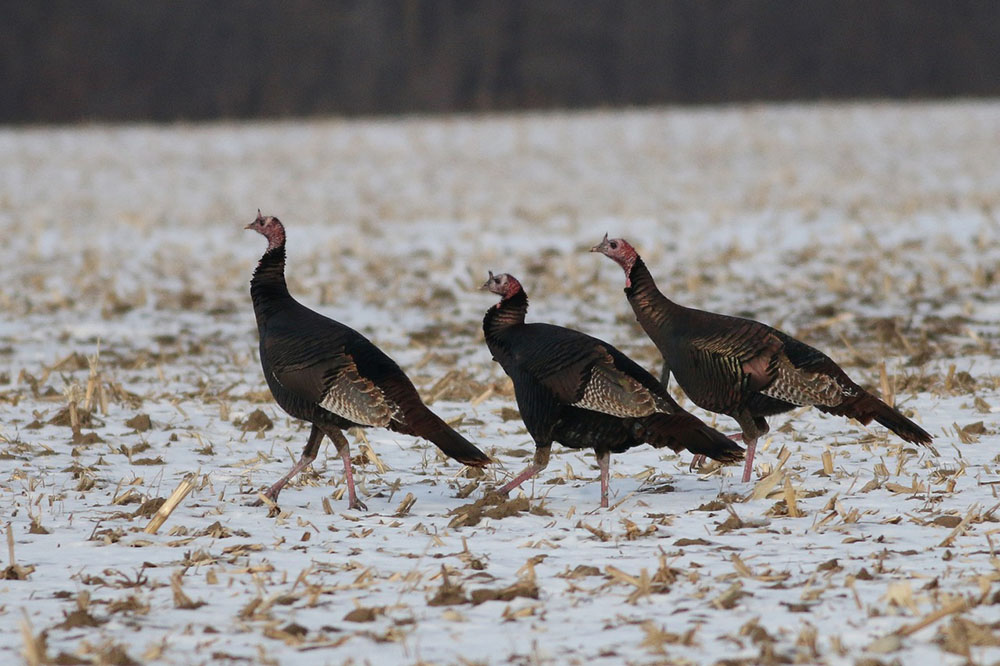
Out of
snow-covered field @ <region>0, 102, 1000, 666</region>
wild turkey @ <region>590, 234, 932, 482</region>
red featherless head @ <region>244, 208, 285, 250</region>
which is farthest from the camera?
red featherless head @ <region>244, 208, 285, 250</region>

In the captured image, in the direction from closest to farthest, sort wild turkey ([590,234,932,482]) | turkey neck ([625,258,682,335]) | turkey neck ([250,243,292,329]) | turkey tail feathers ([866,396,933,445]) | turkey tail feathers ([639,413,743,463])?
turkey tail feathers ([639,413,743,463])
turkey tail feathers ([866,396,933,445])
wild turkey ([590,234,932,482])
turkey neck ([625,258,682,335])
turkey neck ([250,243,292,329])

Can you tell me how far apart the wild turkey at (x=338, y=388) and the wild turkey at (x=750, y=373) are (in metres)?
1.21

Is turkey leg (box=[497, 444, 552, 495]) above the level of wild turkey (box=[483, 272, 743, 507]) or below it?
below

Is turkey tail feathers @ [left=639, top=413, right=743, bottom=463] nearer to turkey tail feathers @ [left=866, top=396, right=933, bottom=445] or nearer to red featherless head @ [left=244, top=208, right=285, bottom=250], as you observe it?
turkey tail feathers @ [left=866, top=396, right=933, bottom=445]

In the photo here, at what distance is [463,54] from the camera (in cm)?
3703

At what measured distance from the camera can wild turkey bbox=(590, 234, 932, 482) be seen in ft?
21.2

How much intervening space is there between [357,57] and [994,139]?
1777 centimetres

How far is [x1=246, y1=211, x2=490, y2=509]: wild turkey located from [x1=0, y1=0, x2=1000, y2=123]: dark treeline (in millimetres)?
29441

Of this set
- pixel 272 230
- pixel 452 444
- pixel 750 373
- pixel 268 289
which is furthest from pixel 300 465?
pixel 750 373

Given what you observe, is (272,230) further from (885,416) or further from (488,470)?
(885,416)

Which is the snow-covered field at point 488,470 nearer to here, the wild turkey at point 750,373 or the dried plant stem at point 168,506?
the dried plant stem at point 168,506

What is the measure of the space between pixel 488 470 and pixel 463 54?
3105cm

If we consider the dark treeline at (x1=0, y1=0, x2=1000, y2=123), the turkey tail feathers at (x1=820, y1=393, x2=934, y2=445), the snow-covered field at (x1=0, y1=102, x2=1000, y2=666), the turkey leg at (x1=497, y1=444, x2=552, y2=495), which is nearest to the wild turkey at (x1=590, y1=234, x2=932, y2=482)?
the turkey tail feathers at (x1=820, y1=393, x2=934, y2=445)

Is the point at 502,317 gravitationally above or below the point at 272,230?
below
